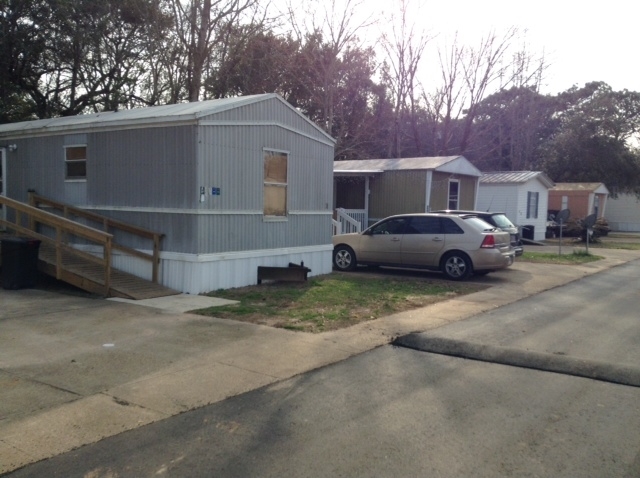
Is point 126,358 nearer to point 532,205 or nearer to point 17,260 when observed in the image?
point 17,260

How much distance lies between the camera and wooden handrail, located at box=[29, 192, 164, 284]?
11742mm

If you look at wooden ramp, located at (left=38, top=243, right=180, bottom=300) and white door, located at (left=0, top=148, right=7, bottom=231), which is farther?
white door, located at (left=0, top=148, right=7, bottom=231)

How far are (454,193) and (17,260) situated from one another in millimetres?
17131

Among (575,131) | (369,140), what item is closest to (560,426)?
(369,140)

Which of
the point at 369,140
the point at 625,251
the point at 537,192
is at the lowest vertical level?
the point at 625,251

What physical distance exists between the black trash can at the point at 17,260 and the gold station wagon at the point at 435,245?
302 inches

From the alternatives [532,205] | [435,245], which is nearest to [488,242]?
[435,245]

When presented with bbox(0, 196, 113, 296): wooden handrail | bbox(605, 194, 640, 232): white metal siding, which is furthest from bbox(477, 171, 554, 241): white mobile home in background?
bbox(0, 196, 113, 296): wooden handrail

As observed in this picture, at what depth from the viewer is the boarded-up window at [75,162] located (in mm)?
13016

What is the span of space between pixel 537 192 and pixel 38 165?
80.5 feet

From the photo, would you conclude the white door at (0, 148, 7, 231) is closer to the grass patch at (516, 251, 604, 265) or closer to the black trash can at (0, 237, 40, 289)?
the black trash can at (0, 237, 40, 289)

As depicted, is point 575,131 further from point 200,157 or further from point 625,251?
point 200,157

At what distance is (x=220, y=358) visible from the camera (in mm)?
7090

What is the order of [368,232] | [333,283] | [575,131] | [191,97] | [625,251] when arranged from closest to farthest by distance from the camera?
1. [333,283]
2. [368,232]
3. [191,97]
4. [625,251]
5. [575,131]
